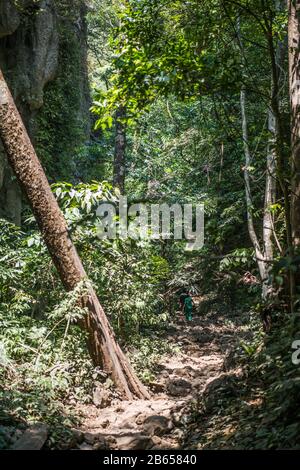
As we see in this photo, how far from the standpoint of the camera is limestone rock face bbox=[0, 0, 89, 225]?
36.2 ft

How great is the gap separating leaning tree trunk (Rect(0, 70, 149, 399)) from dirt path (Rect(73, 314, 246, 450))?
0.61m

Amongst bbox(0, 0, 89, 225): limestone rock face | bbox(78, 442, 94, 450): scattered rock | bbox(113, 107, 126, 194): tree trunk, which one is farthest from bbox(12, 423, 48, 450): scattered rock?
bbox(113, 107, 126, 194): tree trunk

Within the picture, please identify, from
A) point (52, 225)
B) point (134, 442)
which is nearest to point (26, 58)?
point (52, 225)

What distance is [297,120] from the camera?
16.0 ft

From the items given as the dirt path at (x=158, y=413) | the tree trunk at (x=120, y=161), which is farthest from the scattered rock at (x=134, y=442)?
the tree trunk at (x=120, y=161)

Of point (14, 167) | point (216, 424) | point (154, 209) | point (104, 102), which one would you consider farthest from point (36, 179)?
point (154, 209)

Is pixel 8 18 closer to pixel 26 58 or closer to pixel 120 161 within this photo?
pixel 26 58

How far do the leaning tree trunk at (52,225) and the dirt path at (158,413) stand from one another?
613mm

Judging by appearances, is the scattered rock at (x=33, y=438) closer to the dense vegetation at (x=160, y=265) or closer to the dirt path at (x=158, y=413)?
the dense vegetation at (x=160, y=265)

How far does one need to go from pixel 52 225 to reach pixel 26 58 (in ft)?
24.2

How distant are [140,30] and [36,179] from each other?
8.28 ft

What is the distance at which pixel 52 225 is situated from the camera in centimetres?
654

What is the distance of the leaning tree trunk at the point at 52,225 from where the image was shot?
636 cm
